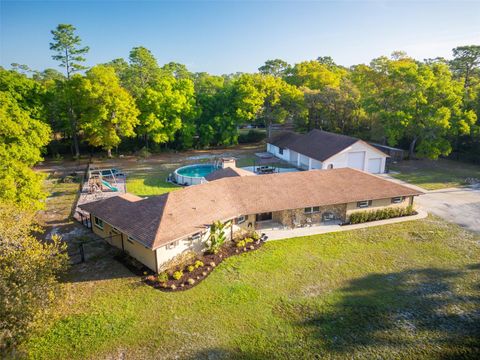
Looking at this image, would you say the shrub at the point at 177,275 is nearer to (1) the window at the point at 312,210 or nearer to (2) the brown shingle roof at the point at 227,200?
(2) the brown shingle roof at the point at 227,200

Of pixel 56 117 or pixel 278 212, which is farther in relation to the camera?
pixel 56 117

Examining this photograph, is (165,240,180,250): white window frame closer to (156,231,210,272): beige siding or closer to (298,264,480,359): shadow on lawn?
(156,231,210,272): beige siding

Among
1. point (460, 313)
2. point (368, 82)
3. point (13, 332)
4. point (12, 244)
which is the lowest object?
point (460, 313)

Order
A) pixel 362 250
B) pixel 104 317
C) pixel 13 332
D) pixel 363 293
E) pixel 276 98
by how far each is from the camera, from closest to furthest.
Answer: pixel 13 332 → pixel 104 317 → pixel 363 293 → pixel 362 250 → pixel 276 98

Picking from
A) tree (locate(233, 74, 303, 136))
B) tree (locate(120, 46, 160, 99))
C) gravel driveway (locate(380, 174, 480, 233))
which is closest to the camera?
gravel driveway (locate(380, 174, 480, 233))

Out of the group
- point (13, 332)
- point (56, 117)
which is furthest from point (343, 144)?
point (56, 117)

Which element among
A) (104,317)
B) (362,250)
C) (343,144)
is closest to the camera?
(104,317)

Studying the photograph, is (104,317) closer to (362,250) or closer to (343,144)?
(362,250)

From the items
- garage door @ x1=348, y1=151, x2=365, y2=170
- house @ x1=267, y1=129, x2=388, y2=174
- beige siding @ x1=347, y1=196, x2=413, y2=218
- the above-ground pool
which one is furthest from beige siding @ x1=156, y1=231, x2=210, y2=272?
garage door @ x1=348, y1=151, x2=365, y2=170
